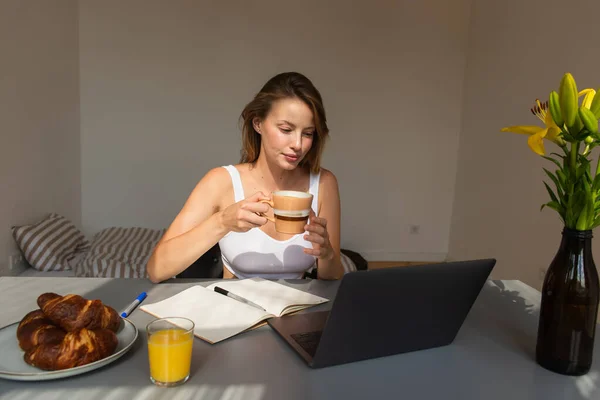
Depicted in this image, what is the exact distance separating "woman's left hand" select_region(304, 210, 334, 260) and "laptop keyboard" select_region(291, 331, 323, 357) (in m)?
0.29

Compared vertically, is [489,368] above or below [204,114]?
below

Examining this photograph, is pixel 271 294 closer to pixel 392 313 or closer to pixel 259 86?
pixel 392 313

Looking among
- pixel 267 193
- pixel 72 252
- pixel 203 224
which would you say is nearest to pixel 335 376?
pixel 203 224

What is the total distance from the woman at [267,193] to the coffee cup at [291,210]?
195 millimetres

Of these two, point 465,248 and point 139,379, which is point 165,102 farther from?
point 139,379

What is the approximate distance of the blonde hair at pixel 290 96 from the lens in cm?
156

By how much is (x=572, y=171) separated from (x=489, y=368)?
40 centimetres

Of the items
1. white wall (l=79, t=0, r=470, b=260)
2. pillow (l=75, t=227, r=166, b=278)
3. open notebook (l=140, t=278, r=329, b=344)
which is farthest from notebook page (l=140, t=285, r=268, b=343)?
white wall (l=79, t=0, r=470, b=260)

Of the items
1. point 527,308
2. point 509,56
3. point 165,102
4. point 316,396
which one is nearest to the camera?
point 316,396

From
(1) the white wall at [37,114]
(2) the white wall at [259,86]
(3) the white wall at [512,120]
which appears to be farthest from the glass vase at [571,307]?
(2) the white wall at [259,86]

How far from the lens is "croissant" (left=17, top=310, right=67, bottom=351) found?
0.82 metres

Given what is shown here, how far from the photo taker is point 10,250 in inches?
107

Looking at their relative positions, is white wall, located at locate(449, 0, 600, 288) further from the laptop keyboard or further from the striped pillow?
the striped pillow

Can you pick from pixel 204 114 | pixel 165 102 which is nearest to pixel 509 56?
pixel 204 114
